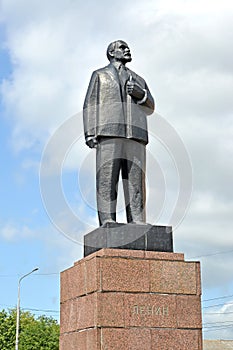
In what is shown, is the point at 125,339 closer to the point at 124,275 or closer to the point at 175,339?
the point at 175,339

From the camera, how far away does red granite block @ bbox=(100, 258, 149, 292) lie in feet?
27.6

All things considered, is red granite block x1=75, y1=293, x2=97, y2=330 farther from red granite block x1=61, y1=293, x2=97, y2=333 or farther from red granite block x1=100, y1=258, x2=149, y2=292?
red granite block x1=100, y1=258, x2=149, y2=292

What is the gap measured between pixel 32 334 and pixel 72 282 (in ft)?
109

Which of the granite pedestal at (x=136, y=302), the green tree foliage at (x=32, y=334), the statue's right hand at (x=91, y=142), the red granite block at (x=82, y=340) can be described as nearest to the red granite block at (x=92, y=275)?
the granite pedestal at (x=136, y=302)

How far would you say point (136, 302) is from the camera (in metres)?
8.45

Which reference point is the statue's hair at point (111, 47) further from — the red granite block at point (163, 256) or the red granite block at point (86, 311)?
the red granite block at point (86, 311)

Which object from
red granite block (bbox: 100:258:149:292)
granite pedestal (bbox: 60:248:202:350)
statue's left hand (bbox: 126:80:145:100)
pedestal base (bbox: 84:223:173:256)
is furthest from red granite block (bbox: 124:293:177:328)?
statue's left hand (bbox: 126:80:145:100)

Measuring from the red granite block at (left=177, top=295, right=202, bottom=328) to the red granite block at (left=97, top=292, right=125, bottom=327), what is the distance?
2.71 feet

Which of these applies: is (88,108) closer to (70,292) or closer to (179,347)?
(70,292)

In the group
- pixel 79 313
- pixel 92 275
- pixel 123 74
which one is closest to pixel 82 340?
pixel 79 313

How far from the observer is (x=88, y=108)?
9695mm

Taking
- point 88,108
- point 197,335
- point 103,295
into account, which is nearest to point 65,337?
point 103,295

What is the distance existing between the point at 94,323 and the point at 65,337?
1178 millimetres

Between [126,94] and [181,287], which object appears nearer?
[181,287]
